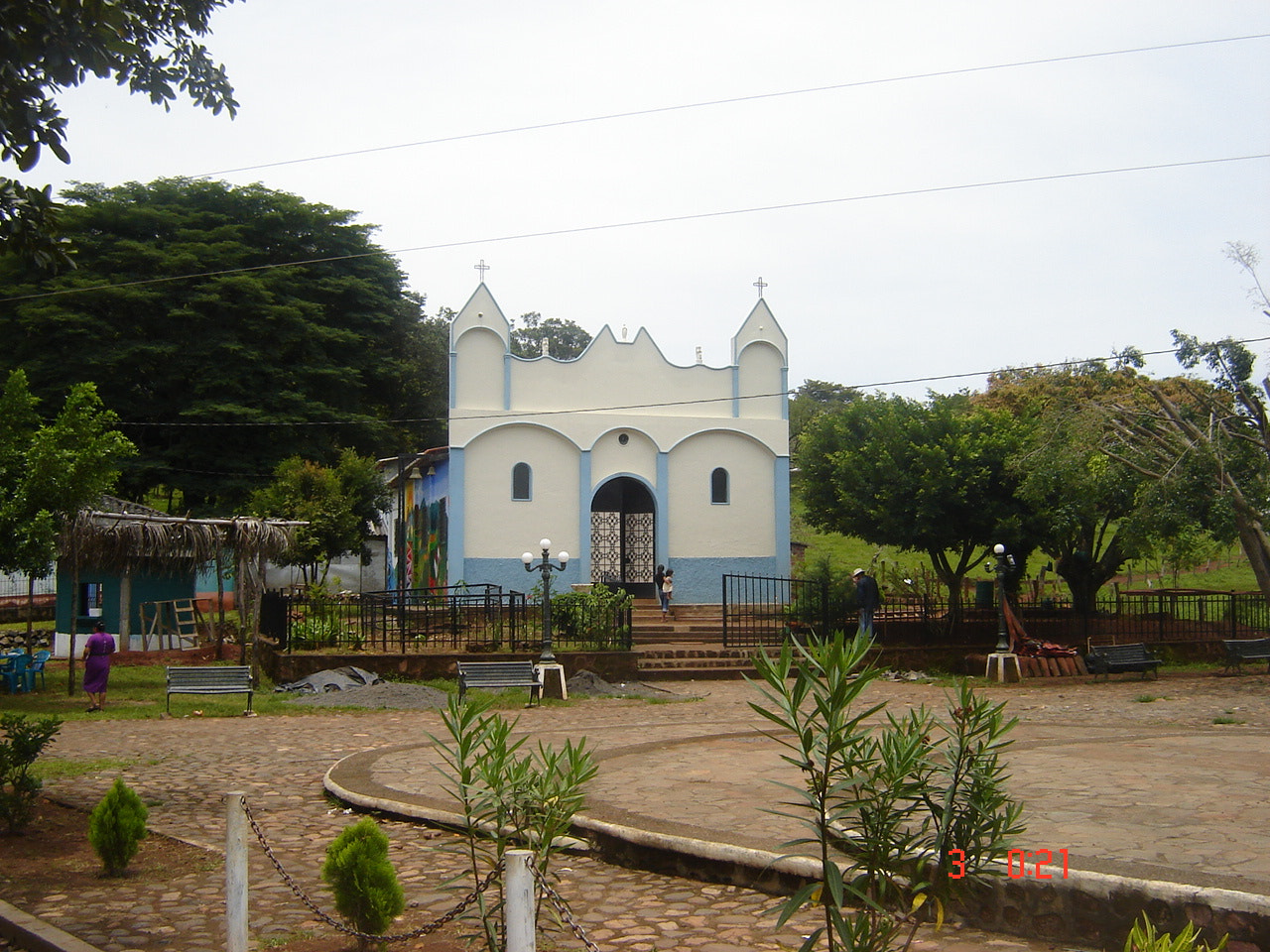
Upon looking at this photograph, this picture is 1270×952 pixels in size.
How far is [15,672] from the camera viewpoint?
17.8 m

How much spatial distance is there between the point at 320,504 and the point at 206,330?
9896 millimetres

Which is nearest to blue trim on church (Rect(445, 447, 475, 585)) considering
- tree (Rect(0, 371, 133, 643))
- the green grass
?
tree (Rect(0, 371, 133, 643))

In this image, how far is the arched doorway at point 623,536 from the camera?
89.9 feet

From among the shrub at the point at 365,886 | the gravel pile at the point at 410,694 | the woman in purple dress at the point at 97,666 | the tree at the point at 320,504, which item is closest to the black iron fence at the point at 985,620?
the gravel pile at the point at 410,694

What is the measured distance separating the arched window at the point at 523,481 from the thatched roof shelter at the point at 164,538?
20.0ft

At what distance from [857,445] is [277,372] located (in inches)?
749

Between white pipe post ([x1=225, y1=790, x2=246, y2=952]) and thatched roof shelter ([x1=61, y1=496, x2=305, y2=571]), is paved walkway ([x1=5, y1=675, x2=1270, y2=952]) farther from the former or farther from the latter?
thatched roof shelter ([x1=61, y1=496, x2=305, y2=571])

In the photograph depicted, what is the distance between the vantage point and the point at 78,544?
1927 centimetres

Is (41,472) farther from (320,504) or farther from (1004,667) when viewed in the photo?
(1004,667)

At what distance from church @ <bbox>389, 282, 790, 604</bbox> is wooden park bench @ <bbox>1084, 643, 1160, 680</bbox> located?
9.19 metres

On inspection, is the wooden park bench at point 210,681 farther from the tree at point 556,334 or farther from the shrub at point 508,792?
the tree at point 556,334

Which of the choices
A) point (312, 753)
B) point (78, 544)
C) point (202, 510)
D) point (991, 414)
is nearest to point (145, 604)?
point (78, 544)

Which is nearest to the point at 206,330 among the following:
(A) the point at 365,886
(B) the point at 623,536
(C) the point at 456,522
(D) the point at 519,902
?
(C) the point at 456,522

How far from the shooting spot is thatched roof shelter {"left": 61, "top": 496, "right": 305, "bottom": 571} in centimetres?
1956
